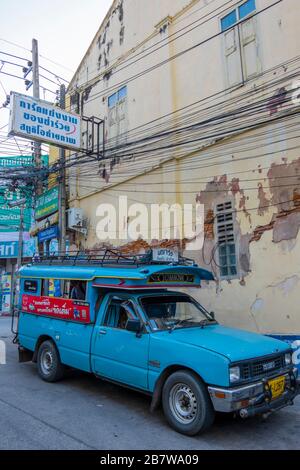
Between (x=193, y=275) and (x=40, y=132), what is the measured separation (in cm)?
639

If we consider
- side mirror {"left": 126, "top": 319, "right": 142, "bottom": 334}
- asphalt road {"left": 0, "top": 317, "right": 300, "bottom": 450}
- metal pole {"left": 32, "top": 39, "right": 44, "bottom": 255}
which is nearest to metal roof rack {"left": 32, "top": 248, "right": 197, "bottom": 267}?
side mirror {"left": 126, "top": 319, "right": 142, "bottom": 334}

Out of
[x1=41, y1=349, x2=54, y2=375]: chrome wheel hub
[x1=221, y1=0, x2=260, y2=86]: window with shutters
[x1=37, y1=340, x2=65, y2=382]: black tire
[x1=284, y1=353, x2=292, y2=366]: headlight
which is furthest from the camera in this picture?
[x1=221, y1=0, x2=260, y2=86]: window with shutters

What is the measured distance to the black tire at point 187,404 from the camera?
14.7 feet

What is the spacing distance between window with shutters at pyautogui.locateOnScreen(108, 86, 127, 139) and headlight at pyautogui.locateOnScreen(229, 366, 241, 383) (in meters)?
10.4

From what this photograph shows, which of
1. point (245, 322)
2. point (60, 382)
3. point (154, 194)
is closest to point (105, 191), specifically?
point (154, 194)

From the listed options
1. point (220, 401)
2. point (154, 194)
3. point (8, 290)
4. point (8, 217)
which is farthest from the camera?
point (8, 217)

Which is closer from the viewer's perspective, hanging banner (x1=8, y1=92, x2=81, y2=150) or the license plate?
the license plate

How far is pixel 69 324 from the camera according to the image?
685cm

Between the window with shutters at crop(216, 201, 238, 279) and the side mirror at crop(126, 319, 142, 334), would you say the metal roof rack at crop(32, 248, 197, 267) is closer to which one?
the side mirror at crop(126, 319, 142, 334)

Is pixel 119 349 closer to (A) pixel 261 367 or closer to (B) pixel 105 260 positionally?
(B) pixel 105 260

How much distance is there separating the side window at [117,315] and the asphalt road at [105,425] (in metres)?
1.18

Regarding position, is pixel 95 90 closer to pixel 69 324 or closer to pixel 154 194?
pixel 154 194

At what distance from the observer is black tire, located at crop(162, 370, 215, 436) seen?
4473 millimetres

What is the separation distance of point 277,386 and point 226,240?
17.2 feet
